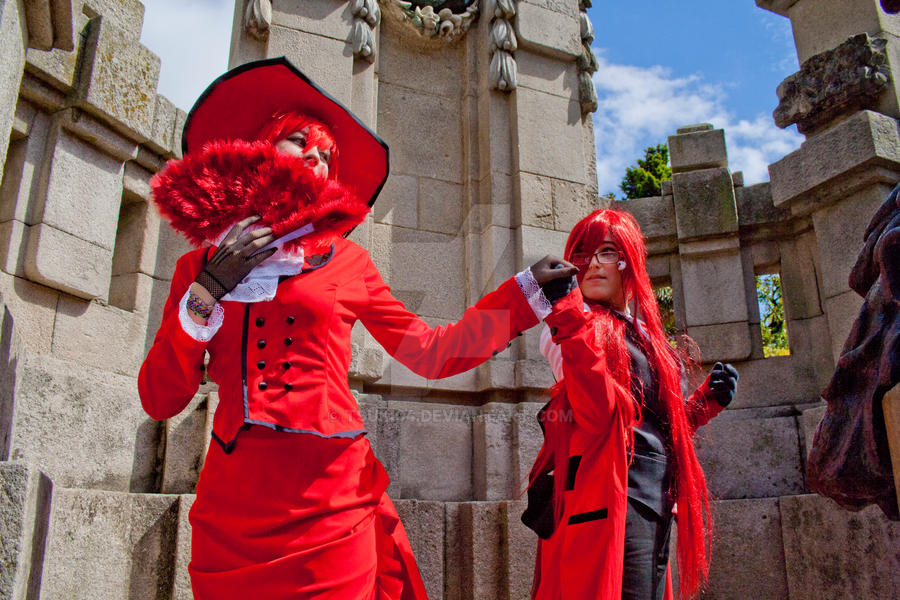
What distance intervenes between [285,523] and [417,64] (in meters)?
3.42

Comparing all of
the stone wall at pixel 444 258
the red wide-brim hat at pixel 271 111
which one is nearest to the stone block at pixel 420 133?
the stone wall at pixel 444 258

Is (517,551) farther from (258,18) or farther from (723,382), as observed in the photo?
(258,18)

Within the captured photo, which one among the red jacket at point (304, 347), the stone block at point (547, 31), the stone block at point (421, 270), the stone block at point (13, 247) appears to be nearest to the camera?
the red jacket at point (304, 347)

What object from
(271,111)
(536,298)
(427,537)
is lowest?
(427,537)

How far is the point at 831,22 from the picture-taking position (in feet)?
15.5

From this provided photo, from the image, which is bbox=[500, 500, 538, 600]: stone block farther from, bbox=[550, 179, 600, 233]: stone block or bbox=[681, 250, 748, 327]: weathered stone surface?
bbox=[681, 250, 748, 327]: weathered stone surface

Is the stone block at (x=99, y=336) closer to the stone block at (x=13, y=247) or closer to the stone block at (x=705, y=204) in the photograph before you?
the stone block at (x=13, y=247)

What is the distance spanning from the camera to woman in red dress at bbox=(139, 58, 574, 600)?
5.71 ft

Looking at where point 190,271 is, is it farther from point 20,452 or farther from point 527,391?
point 527,391

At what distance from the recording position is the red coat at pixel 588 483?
6.79 feet

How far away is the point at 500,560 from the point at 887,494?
62.1 inches

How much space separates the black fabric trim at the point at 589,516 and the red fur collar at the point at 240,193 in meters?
1.13

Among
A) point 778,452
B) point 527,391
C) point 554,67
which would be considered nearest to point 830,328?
point 778,452

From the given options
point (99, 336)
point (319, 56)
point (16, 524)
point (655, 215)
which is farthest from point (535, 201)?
point (16, 524)
